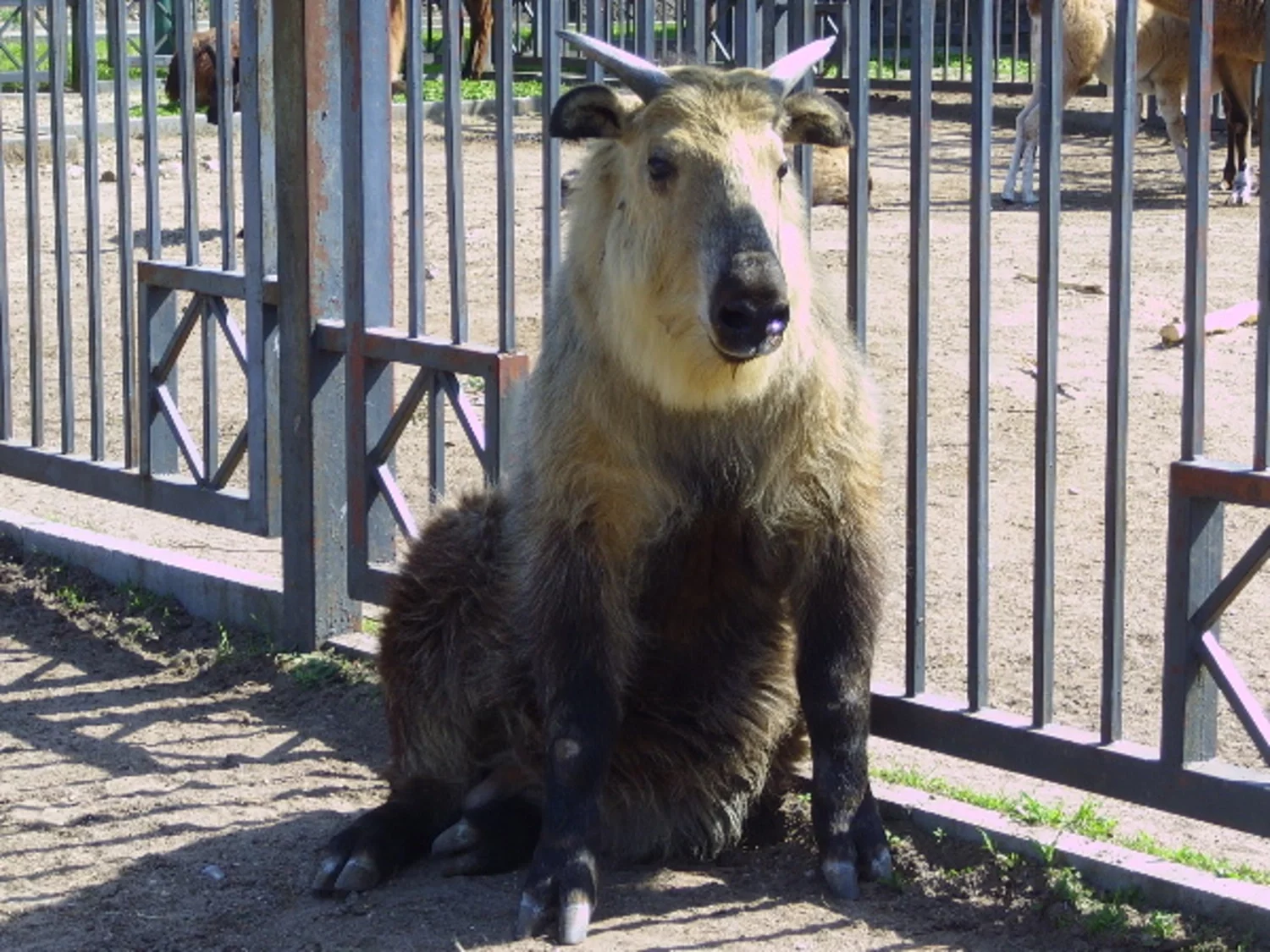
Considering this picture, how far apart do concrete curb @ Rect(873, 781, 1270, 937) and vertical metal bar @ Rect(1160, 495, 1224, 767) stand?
225 millimetres

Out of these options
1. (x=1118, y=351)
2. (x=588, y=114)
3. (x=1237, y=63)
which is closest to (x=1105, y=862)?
(x=1118, y=351)

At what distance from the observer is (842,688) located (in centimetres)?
400

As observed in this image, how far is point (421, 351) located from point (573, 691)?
1519 millimetres

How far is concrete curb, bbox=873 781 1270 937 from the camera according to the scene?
3676mm

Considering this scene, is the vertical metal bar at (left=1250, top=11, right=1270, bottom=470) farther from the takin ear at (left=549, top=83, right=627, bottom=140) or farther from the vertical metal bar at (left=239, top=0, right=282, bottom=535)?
the vertical metal bar at (left=239, top=0, right=282, bottom=535)

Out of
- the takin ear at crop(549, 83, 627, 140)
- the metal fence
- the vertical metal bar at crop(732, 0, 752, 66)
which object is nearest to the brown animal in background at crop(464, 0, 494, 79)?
the metal fence

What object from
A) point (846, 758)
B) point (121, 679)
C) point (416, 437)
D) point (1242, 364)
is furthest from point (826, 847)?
point (1242, 364)

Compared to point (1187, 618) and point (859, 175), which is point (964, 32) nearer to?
point (859, 175)

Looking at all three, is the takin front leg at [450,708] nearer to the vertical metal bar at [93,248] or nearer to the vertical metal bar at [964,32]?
the vertical metal bar at [93,248]

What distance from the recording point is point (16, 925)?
3975 mm

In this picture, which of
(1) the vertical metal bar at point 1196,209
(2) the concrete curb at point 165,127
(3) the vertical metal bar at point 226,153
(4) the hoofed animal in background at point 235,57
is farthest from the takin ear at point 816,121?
(2) the concrete curb at point 165,127

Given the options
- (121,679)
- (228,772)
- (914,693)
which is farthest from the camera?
(121,679)

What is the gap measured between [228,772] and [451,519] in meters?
0.92

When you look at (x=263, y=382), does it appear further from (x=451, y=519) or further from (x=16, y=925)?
(x=16, y=925)
